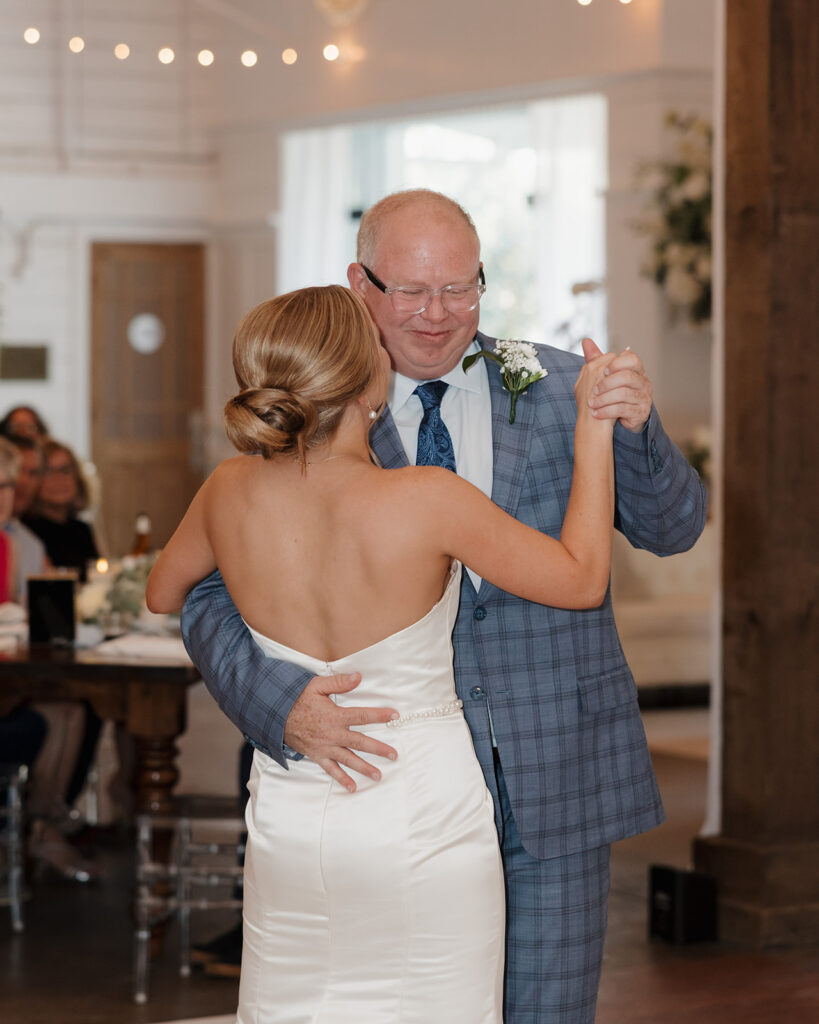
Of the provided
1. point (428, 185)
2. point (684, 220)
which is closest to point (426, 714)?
point (684, 220)

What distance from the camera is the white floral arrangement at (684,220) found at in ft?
29.7

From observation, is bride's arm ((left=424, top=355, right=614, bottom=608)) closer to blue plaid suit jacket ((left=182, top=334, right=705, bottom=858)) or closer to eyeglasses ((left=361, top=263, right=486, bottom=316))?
blue plaid suit jacket ((left=182, top=334, right=705, bottom=858))

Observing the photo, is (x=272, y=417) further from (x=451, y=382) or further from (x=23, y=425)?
(x=23, y=425)

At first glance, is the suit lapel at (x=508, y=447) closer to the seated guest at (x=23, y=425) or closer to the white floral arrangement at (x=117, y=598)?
the white floral arrangement at (x=117, y=598)

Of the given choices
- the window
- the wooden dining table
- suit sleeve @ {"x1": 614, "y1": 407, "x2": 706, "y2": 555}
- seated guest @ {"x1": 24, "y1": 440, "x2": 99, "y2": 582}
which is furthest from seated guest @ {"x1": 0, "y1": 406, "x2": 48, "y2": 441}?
the window

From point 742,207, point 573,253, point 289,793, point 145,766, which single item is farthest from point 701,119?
point 289,793

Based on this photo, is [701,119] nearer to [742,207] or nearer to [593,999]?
[742,207]

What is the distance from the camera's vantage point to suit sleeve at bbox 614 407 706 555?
2176mm

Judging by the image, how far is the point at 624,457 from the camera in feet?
7.21

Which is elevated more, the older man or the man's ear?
the man's ear

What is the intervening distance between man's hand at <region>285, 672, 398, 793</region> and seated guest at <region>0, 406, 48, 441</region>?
442 cm

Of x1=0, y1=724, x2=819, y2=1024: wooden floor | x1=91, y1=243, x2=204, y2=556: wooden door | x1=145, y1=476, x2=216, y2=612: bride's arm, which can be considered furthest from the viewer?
x1=91, y1=243, x2=204, y2=556: wooden door

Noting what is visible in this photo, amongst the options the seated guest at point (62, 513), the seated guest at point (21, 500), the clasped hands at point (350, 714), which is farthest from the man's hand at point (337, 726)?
the seated guest at point (62, 513)

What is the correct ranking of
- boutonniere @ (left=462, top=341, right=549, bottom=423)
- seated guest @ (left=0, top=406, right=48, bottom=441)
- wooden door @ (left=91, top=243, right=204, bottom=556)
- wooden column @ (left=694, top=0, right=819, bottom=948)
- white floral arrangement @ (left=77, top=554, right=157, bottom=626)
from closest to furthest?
boutonniere @ (left=462, top=341, right=549, bottom=423) < wooden column @ (left=694, top=0, right=819, bottom=948) < white floral arrangement @ (left=77, top=554, right=157, bottom=626) < seated guest @ (left=0, top=406, right=48, bottom=441) < wooden door @ (left=91, top=243, right=204, bottom=556)
